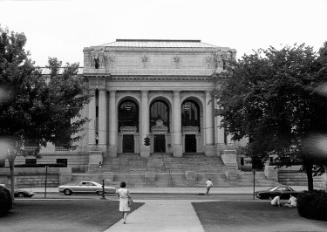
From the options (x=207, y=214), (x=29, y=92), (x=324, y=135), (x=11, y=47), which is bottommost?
(x=207, y=214)

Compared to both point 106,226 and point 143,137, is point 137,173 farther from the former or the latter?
point 106,226

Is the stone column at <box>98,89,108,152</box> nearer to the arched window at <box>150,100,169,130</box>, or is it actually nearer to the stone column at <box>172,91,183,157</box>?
the arched window at <box>150,100,169,130</box>

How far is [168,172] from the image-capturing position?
63031 millimetres

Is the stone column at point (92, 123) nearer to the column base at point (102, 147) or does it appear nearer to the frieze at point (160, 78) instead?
the column base at point (102, 147)

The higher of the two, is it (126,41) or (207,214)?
(126,41)

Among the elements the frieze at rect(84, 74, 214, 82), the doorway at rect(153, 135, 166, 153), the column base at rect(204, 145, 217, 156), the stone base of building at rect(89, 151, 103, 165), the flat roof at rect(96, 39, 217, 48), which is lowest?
the stone base of building at rect(89, 151, 103, 165)

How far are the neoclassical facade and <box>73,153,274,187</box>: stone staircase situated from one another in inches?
124

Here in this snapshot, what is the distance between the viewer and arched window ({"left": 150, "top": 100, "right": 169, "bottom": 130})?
8000 centimetres

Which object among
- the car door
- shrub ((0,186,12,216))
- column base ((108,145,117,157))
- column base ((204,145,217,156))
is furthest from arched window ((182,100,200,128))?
shrub ((0,186,12,216))

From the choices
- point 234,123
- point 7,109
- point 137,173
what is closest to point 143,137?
point 137,173

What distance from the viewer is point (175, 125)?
75438 mm

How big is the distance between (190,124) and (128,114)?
32.1 feet

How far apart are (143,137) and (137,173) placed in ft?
47.5

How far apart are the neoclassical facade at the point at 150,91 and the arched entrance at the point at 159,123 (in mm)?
153
